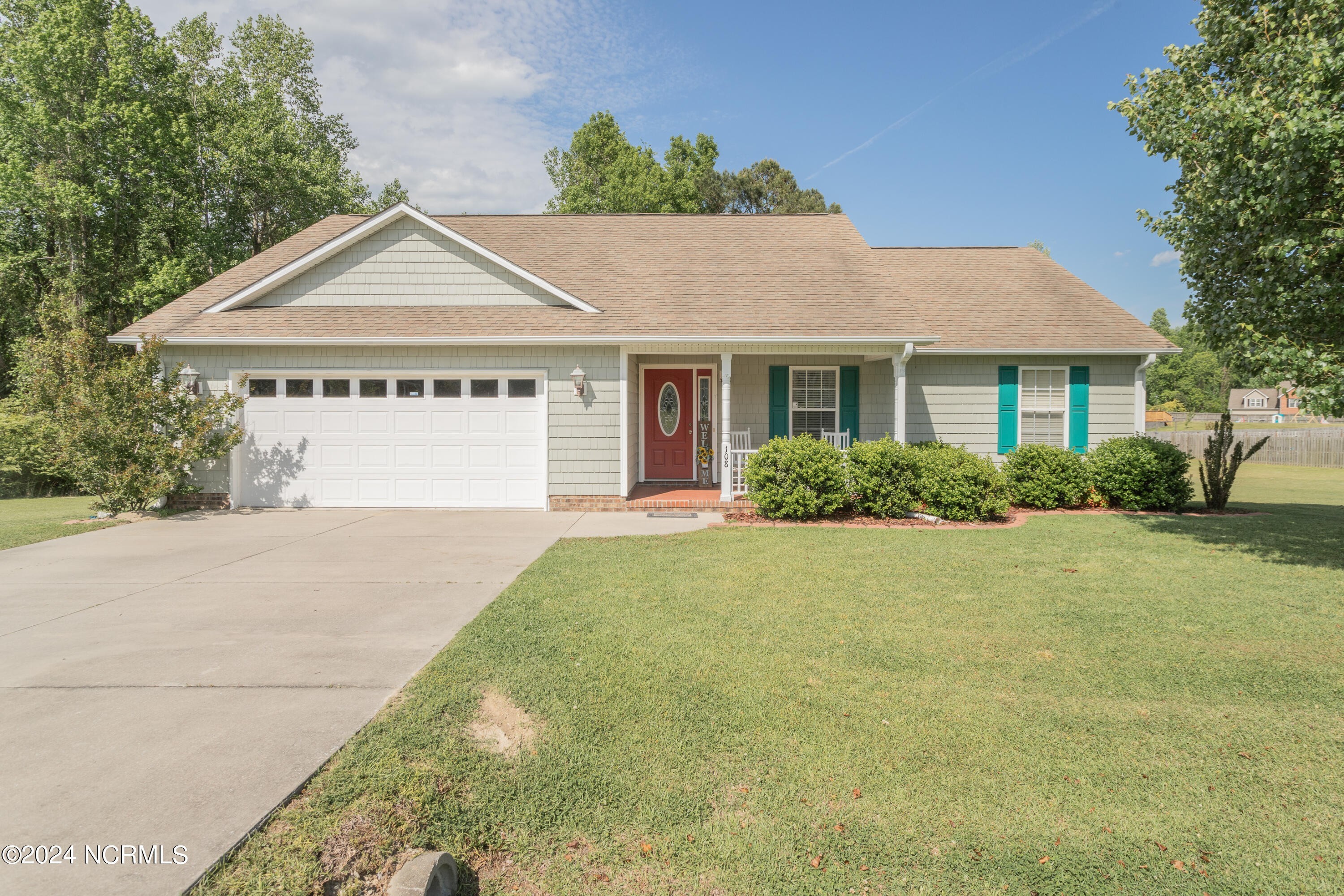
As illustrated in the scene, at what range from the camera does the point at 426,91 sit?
1880cm

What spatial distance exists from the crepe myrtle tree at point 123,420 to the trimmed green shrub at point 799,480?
8628mm

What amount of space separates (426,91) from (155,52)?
27.6 feet

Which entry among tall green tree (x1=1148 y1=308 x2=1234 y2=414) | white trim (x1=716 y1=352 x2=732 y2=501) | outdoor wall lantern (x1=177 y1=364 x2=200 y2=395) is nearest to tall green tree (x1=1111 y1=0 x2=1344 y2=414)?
white trim (x1=716 y1=352 x2=732 y2=501)

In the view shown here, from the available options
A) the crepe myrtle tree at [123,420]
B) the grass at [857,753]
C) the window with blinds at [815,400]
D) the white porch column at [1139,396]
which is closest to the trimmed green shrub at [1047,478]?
the white porch column at [1139,396]

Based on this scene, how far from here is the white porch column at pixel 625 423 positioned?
36.4 feet

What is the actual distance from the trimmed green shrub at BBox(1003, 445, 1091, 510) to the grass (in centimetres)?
496

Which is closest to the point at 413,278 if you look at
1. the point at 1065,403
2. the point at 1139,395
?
the point at 1065,403

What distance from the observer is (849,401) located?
12984 millimetres

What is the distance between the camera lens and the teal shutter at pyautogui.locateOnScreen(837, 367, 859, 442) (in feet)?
42.4

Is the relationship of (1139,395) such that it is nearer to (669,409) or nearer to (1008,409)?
(1008,409)

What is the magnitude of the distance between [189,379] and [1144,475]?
15877 mm

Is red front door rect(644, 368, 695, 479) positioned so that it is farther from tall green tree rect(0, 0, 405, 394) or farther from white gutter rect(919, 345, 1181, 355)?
tall green tree rect(0, 0, 405, 394)
